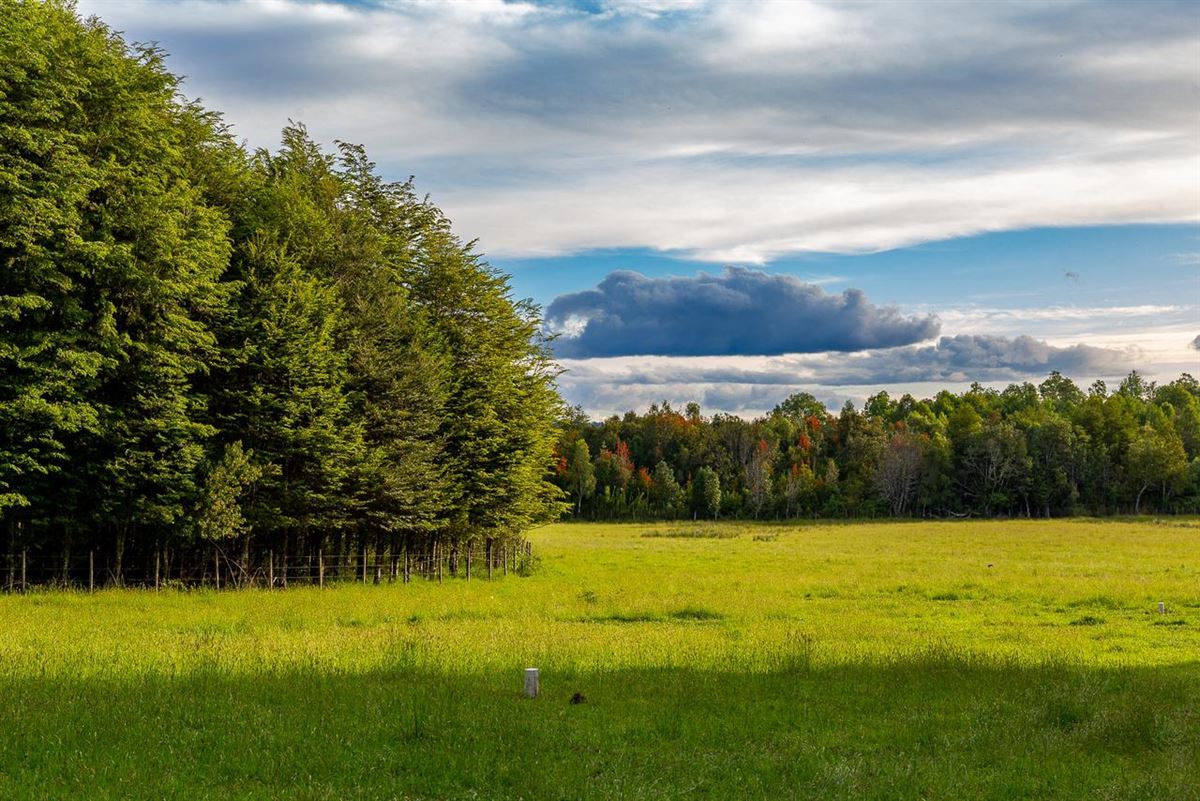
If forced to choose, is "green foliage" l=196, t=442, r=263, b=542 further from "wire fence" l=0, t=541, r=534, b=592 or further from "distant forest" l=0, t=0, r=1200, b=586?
"wire fence" l=0, t=541, r=534, b=592

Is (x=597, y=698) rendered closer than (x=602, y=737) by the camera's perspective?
No

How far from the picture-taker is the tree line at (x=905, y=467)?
136m

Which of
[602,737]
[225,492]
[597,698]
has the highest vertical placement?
[225,492]

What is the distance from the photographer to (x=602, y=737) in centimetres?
1369

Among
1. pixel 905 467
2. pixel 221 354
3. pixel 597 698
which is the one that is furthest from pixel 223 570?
pixel 905 467

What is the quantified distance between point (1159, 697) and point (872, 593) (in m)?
21.7

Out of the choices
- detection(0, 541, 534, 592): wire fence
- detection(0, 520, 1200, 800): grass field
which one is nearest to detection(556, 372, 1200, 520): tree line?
detection(0, 541, 534, 592): wire fence

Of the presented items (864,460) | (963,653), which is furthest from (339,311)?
(864,460)

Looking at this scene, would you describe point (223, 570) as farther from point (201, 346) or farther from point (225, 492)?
point (201, 346)

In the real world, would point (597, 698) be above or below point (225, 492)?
below

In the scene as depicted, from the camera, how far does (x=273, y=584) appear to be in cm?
3962

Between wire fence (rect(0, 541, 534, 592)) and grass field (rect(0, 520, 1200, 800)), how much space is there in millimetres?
4145

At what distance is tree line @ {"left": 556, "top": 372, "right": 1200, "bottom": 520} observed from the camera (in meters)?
136

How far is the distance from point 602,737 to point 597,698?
101 inches
